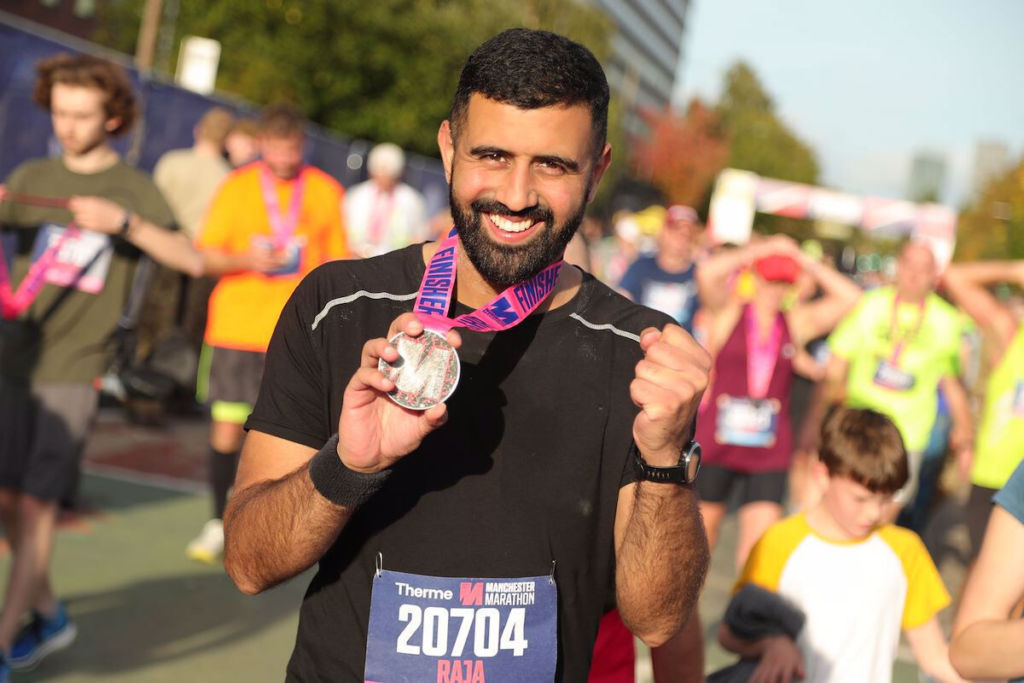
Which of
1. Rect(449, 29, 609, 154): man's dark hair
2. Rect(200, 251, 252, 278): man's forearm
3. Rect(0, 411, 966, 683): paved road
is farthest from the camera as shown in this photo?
Rect(200, 251, 252, 278): man's forearm

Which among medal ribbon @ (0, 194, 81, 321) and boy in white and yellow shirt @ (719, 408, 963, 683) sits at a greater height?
medal ribbon @ (0, 194, 81, 321)

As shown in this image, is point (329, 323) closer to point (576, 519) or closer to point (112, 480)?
point (576, 519)

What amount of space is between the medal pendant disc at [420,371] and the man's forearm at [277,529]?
0.27 m

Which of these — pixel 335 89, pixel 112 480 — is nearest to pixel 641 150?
pixel 335 89

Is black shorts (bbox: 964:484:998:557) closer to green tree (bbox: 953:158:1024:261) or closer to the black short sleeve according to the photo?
the black short sleeve

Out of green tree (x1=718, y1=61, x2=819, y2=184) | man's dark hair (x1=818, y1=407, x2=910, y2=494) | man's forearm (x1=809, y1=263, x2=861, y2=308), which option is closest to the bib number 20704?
man's dark hair (x1=818, y1=407, x2=910, y2=494)

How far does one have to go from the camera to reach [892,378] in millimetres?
6930

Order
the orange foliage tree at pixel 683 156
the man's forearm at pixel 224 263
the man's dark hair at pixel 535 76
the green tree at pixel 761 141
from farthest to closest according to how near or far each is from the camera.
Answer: the green tree at pixel 761 141 < the orange foliage tree at pixel 683 156 < the man's forearm at pixel 224 263 < the man's dark hair at pixel 535 76

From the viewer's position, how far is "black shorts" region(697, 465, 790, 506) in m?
6.37

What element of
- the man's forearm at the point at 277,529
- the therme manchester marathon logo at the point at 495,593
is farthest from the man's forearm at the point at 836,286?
the man's forearm at the point at 277,529

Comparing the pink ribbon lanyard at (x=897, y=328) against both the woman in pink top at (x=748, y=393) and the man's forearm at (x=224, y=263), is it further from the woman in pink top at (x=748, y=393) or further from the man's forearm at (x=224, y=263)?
the man's forearm at (x=224, y=263)

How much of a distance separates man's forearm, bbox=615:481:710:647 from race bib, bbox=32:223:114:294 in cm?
316

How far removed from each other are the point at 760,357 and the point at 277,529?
482cm

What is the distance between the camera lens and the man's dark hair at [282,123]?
20.8ft
